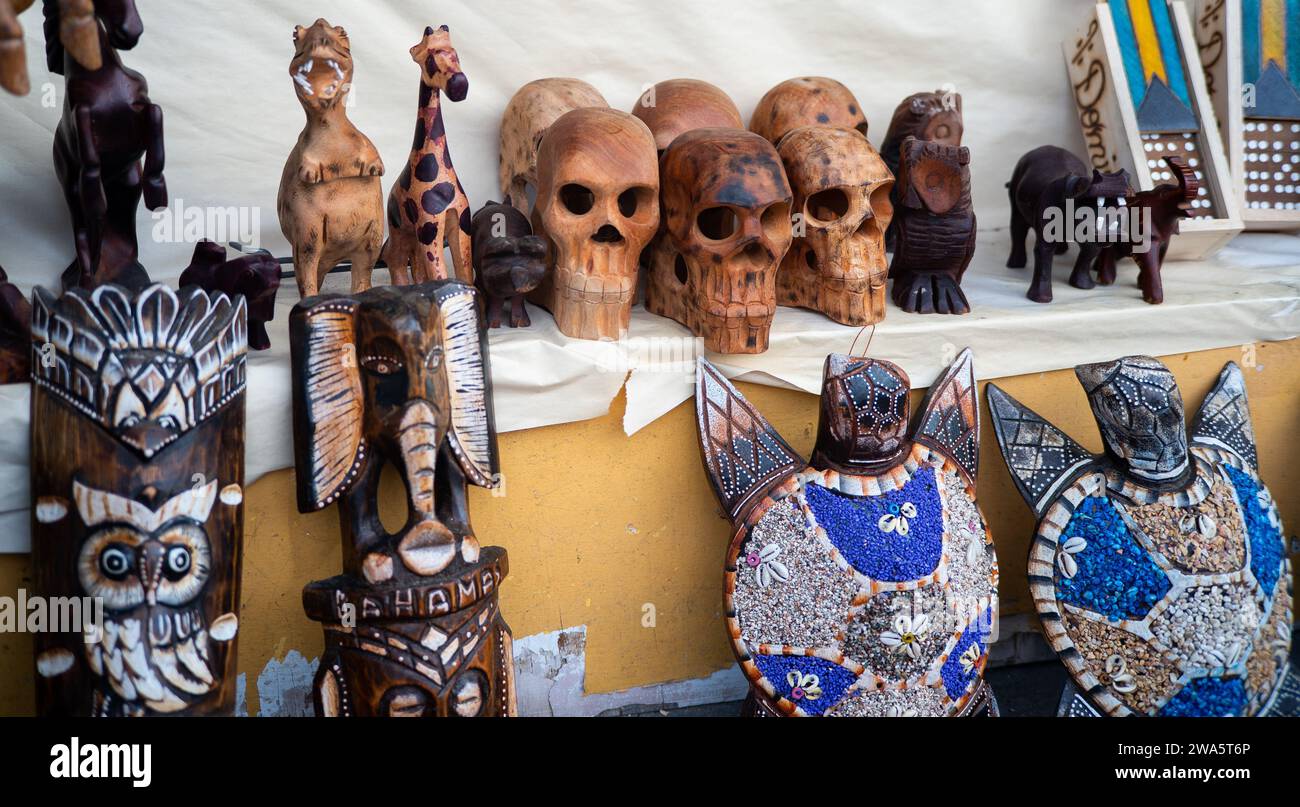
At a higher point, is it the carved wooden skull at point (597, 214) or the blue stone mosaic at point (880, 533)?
the carved wooden skull at point (597, 214)

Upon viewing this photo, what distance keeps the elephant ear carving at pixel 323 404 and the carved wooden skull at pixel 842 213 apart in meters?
1.09

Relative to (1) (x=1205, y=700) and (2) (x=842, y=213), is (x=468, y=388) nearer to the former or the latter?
(2) (x=842, y=213)

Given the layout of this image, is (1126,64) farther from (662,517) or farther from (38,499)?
(38,499)

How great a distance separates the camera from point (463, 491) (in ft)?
6.88

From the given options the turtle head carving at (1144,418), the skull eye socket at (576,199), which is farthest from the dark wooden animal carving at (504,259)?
the turtle head carving at (1144,418)

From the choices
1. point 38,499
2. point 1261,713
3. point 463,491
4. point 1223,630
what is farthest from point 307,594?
point 1261,713

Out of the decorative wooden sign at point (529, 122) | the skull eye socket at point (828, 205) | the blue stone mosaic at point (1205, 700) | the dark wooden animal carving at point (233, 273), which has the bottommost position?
the blue stone mosaic at point (1205, 700)

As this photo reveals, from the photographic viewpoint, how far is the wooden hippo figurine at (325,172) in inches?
83.3

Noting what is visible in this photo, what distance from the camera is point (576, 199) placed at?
8.39ft

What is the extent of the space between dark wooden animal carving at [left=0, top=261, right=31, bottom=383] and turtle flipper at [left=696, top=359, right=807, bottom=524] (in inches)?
49.9

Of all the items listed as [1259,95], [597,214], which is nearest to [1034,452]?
[597,214]

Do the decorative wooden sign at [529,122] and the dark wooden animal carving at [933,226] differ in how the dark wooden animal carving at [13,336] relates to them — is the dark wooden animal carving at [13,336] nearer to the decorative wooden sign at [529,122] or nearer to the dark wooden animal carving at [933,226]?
the decorative wooden sign at [529,122]
